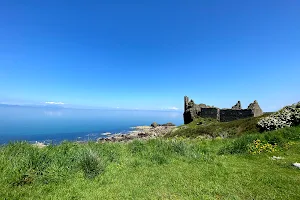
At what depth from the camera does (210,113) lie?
228 feet

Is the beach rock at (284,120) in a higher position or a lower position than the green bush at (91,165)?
higher

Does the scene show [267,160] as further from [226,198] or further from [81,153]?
[81,153]

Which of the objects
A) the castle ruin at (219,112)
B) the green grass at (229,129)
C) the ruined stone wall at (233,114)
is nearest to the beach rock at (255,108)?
the castle ruin at (219,112)

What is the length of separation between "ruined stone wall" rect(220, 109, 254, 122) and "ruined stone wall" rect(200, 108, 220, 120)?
1.63 m

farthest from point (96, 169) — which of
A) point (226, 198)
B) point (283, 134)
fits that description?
point (283, 134)

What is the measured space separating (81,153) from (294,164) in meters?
10.4

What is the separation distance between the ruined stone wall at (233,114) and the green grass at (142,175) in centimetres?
4900

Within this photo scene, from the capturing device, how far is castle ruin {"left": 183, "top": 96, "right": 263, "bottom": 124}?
191 feet

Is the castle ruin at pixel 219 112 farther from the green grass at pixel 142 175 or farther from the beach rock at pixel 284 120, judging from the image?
the green grass at pixel 142 175

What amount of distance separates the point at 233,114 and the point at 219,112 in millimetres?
5471

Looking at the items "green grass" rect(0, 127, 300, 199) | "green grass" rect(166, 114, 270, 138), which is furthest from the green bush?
"green grass" rect(166, 114, 270, 138)

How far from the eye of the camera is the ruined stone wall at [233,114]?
191 ft

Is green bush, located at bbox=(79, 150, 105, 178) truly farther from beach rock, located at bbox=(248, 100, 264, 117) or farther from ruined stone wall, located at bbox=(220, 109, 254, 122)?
beach rock, located at bbox=(248, 100, 264, 117)

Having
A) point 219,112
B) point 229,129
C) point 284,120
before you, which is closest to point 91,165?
point 284,120
